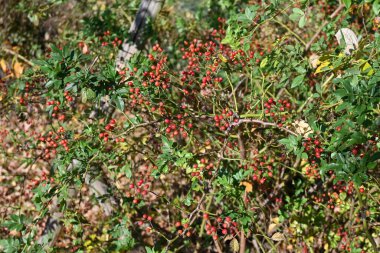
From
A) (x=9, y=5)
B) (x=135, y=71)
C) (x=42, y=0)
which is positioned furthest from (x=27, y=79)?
(x=9, y=5)

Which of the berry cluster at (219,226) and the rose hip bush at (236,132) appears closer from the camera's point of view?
the rose hip bush at (236,132)

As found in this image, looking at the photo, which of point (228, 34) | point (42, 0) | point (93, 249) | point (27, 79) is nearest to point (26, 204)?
point (93, 249)

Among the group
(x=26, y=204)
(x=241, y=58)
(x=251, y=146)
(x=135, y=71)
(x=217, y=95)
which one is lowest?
(x=26, y=204)

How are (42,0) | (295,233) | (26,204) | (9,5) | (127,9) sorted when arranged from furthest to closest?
(9,5), (42,0), (26,204), (127,9), (295,233)

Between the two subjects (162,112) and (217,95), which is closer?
(162,112)

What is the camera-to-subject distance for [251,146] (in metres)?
2.78

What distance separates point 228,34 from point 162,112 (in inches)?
23.8

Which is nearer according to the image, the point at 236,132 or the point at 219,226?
the point at 219,226

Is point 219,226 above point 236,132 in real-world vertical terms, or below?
below

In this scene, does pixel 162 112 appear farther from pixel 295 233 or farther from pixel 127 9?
pixel 127 9

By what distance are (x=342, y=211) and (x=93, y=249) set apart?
2.18 m

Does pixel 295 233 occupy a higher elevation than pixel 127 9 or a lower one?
lower

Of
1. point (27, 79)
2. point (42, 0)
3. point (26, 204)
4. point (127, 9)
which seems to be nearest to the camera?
point (27, 79)

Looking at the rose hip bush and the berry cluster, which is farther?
the berry cluster
